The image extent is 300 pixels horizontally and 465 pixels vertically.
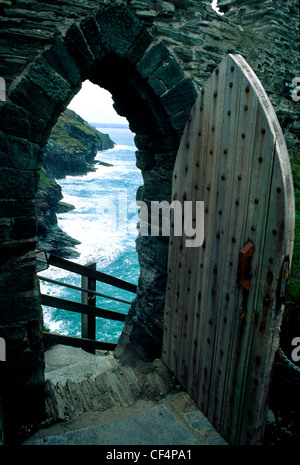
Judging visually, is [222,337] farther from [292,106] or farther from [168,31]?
[292,106]

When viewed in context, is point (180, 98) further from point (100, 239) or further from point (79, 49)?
point (100, 239)

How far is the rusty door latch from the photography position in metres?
A: 2.15

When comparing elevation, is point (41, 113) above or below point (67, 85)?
below

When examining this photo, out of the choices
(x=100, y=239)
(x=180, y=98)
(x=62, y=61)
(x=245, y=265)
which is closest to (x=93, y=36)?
(x=62, y=61)

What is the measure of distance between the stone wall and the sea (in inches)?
59.2

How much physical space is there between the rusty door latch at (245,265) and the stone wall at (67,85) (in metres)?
1.27

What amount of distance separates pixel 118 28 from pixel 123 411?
320 cm

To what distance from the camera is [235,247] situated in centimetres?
229

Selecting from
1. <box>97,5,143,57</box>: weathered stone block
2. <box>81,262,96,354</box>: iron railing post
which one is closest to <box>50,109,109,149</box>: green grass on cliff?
<box>81,262,96,354</box>: iron railing post

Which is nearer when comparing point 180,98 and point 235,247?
point 235,247

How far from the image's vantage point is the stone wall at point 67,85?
2.26 meters

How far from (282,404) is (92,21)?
3.45 m

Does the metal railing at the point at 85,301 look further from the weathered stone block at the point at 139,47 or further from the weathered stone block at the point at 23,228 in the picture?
the weathered stone block at the point at 139,47

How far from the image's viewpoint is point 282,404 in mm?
2887
